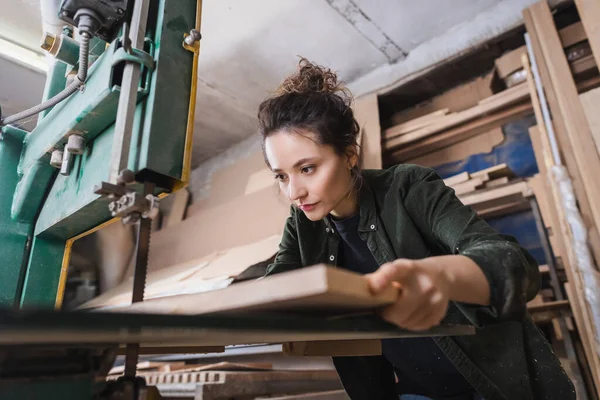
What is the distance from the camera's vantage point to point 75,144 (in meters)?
0.92

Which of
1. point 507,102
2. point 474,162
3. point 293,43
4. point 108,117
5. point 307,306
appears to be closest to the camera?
point 307,306

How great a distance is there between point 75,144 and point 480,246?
851mm

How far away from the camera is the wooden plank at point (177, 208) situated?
3.60 m

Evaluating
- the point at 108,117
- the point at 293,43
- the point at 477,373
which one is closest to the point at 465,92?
the point at 293,43

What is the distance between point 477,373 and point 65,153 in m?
1.07

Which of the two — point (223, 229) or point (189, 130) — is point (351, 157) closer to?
point (189, 130)

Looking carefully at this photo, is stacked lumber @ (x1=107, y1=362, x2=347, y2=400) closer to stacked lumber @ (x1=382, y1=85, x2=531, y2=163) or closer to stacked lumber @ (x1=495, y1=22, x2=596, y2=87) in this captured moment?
stacked lumber @ (x1=382, y1=85, x2=531, y2=163)

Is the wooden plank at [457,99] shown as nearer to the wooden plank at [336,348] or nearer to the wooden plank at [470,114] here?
the wooden plank at [470,114]

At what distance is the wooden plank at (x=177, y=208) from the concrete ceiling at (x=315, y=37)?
1080 millimetres

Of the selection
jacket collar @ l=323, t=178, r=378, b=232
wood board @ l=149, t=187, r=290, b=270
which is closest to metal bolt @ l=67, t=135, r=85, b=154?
jacket collar @ l=323, t=178, r=378, b=232

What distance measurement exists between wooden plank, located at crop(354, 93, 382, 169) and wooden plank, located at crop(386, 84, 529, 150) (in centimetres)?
11

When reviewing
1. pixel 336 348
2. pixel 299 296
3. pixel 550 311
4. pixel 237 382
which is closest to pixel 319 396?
pixel 237 382

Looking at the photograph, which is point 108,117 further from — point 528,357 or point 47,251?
point 528,357

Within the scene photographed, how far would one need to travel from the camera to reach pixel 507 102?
83.7 inches
